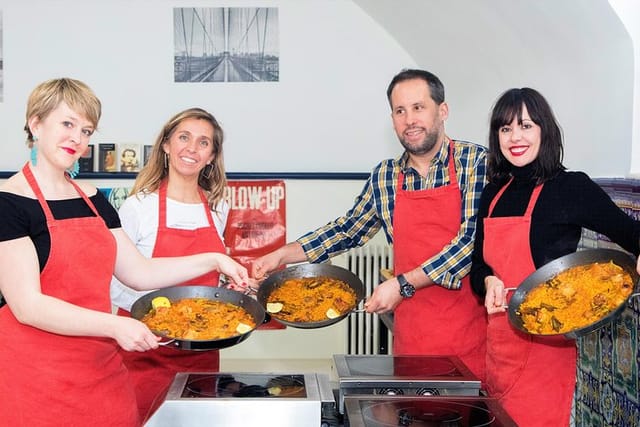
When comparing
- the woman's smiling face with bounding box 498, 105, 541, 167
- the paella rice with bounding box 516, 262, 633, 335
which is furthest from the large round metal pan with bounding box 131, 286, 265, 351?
the woman's smiling face with bounding box 498, 105, 541, 167

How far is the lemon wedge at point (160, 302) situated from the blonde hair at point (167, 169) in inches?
26.8

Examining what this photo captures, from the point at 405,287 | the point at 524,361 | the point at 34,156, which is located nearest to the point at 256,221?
the point at 405,287

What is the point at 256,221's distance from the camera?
502 cm

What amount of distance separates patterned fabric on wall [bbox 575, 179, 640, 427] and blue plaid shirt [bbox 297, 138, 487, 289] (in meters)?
0.46

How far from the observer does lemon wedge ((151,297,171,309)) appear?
2117mm

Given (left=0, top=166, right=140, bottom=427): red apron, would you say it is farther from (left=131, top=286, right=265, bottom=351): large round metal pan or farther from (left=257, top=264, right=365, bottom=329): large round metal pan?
(left=257, top=264, right=365, bottom=329): large round metal pan

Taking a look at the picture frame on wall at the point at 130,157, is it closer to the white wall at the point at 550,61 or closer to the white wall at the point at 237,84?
the white wall at the point at 237,84

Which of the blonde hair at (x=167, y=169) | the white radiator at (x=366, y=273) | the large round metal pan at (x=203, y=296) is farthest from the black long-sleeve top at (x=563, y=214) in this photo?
the white radiator at (x=366, y=273)

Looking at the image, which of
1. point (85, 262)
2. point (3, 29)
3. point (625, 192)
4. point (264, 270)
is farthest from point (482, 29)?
point (3, 29)

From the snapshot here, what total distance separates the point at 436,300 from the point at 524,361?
0.55 m

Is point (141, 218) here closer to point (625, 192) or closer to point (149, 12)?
point (625, 192)

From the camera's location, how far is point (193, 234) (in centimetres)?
269

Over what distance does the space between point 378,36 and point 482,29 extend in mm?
1596

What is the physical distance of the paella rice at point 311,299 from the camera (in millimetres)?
2248
